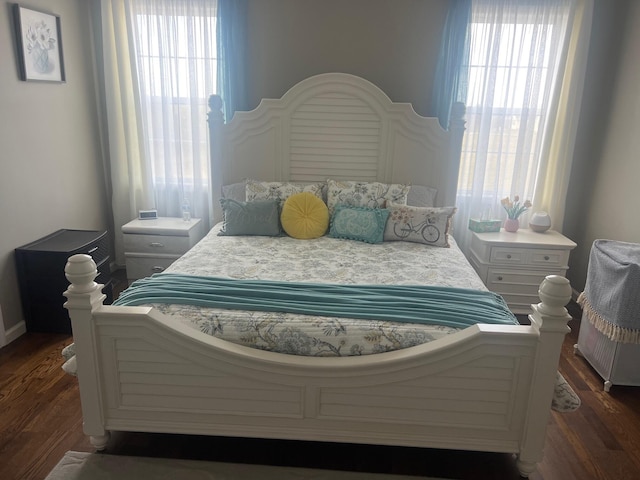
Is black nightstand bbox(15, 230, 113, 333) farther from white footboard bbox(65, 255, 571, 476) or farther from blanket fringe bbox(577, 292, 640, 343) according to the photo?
blanket fringe bbox(577, 292, 640, 343)

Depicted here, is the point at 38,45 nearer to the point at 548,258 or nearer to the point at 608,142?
A: the point at 548,258

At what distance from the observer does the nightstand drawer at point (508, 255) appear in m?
3.39

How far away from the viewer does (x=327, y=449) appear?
212cm

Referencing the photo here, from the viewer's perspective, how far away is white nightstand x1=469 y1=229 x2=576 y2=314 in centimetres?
338

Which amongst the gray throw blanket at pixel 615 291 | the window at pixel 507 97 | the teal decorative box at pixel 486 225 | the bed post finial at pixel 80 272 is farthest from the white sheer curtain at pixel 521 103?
the bed post finial at pixel 80 272

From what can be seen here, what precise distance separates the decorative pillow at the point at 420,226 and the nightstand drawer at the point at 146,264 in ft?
5.58

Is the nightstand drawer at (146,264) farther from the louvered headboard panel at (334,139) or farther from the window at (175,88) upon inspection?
the louvered headboard panel at (334,139)

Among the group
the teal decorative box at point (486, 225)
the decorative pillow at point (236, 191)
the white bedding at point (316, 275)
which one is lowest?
the white bedding at point (316, 275)

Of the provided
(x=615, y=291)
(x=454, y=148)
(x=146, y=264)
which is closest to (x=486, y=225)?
(x=454, y=148)

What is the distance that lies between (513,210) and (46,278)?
333 centimetres

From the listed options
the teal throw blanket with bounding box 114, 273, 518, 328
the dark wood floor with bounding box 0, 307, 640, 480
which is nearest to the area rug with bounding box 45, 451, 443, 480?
the dark wood floor with bounding box 0, 307, 640, 480

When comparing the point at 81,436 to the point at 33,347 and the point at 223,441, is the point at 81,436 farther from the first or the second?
the point at 33,347

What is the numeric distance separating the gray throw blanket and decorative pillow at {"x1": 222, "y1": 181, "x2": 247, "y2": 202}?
7.75ft

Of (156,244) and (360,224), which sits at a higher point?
(360,224)
